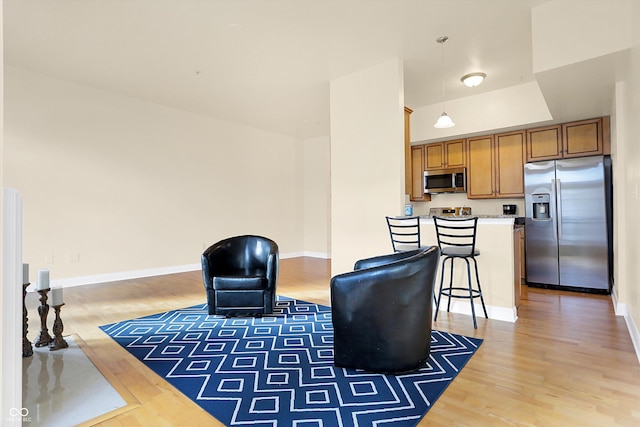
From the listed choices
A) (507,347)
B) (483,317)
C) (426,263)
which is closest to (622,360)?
(507,347)

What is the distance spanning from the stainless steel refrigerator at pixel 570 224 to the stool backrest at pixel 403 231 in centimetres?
209

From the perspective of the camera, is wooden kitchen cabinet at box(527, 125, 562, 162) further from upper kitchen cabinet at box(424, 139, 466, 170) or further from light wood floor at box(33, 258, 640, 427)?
light wood floor at box(33, 258, 640, 427)

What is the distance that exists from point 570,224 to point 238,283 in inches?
169

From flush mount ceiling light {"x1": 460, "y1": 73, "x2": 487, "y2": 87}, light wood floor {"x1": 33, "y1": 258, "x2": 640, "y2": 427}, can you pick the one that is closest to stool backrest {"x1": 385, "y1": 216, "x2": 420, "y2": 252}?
light wood floor {"x1": 33, "y1": 258, "x2": 640, "y2": 427}

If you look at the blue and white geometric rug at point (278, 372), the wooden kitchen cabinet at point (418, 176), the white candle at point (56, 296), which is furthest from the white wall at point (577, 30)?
the white candle at point (56, 296)

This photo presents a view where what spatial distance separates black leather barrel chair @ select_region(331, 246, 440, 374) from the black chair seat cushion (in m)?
1.35

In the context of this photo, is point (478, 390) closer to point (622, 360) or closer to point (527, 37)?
point (622, 360)

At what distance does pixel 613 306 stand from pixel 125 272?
650cm

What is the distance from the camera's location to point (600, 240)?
14.2 feet

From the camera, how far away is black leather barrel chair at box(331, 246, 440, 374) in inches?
83.0

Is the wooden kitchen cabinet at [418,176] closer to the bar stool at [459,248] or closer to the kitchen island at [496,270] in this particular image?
the bar stool at [459,248]

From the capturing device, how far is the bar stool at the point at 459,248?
10.5ft

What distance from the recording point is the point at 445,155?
230 inches

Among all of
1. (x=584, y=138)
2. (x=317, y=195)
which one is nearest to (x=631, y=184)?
(x=584, y=138)
